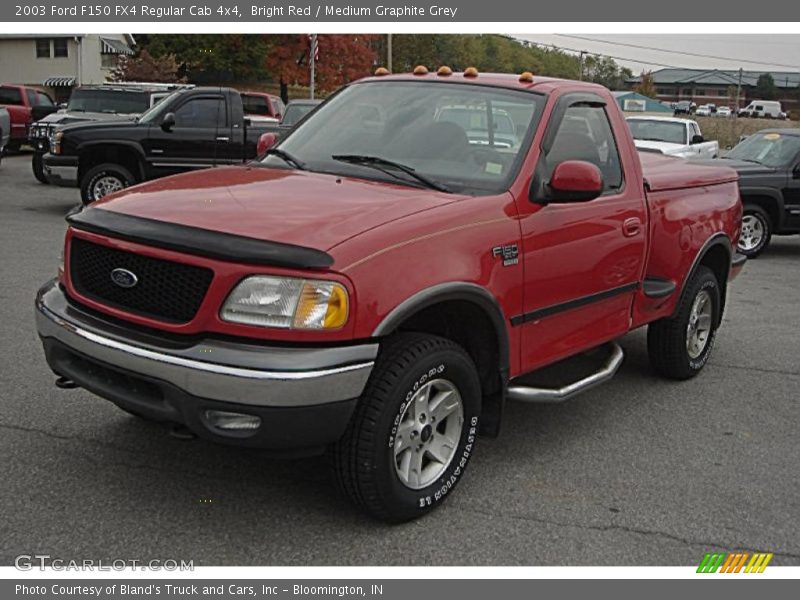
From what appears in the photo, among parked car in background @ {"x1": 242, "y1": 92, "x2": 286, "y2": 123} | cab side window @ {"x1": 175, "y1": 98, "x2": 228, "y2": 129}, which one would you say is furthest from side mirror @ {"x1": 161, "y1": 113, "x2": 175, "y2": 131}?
parked car in background @ {"x1": 242, "y1": 92, "x2": 286, "y2": 123}

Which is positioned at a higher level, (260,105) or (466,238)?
(260,105)

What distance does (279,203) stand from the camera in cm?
398

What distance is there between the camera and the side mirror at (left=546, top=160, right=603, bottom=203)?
174 inches

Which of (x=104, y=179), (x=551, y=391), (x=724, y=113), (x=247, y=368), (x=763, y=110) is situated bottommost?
(x=551, y=391)

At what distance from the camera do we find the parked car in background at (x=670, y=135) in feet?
Answer: 56.5

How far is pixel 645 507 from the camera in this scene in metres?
4.25

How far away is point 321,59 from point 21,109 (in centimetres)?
2827

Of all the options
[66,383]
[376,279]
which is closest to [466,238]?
[376,279]

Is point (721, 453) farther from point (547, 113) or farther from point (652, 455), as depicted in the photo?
point (547, 113)

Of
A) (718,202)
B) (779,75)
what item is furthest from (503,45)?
(718,202)

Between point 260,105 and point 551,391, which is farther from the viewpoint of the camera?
point 260,105

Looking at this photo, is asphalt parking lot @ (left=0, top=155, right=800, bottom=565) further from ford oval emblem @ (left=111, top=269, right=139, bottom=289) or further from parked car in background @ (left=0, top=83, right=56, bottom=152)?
parked car in background @ (left=0, top=83, right=56, bottom=152)

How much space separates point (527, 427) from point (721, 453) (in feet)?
3.47

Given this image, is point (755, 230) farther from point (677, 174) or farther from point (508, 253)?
point (508, 253)
